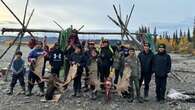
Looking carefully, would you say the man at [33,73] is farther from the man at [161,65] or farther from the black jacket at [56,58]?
the man at [161,65]

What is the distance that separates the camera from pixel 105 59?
18.8 m

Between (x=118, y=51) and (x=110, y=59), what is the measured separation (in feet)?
2.12

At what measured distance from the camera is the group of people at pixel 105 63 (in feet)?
59.9

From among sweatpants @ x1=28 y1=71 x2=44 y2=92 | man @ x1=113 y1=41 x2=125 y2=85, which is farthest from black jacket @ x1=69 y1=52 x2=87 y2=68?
sweatpants @ x1=28 y1=71 x2=44 y2=92

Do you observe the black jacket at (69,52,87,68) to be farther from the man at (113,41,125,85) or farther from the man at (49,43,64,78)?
the man at (113,41,125,85)

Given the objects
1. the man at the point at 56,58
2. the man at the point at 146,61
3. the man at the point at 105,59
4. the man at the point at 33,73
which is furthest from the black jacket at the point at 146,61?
the man at the point at 33,73

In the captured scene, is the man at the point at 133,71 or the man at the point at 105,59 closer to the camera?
the man at the point at 133,71

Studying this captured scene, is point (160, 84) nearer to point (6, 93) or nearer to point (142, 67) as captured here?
point (142, 67)

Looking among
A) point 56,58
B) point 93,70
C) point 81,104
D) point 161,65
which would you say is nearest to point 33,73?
point 56,58

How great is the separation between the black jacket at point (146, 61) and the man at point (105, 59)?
106cm

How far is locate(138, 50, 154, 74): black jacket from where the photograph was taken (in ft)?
60.0

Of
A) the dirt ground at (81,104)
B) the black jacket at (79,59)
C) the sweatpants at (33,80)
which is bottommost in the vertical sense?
the dirt ground at (81,104)

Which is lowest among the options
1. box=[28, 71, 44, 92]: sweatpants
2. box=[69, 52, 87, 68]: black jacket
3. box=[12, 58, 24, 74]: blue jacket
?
box=[28, 71, 44, 92]: sweatpants

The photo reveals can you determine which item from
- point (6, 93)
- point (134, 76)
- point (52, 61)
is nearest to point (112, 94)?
point (134, 76)
